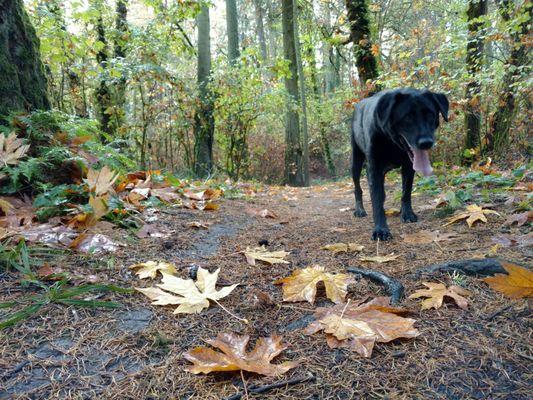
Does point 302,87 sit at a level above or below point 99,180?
above

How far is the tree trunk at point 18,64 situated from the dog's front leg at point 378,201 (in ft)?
10.3

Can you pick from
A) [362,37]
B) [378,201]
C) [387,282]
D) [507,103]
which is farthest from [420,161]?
[362,37]

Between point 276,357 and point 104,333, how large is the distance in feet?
2.35

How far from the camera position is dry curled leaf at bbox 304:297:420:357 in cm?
138

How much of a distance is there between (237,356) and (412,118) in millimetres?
2615

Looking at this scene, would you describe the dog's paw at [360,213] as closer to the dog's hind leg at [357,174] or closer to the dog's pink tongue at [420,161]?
the dog's hind leg at [357,174]

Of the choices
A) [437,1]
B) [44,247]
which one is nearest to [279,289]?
[44,247]

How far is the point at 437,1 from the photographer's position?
13547mm

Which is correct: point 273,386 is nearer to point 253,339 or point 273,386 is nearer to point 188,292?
point 253,339

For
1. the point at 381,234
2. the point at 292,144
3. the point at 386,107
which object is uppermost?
the point at 292,144

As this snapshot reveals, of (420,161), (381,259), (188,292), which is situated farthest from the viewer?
(420,161)

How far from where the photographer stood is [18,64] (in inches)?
120

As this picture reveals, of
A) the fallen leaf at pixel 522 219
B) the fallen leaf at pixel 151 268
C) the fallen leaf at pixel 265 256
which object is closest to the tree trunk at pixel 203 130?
the fallen leaf at pixel 265 256

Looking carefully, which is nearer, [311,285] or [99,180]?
[311,285]
